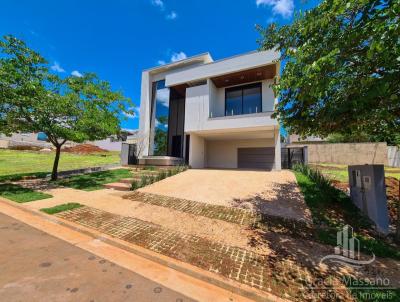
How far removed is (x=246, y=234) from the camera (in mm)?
4516

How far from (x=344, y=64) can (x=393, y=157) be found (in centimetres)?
2060

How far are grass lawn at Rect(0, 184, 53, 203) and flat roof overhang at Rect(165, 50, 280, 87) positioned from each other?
12282 mm

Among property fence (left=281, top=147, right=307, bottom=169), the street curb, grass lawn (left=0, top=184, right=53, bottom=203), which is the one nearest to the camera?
the street curb

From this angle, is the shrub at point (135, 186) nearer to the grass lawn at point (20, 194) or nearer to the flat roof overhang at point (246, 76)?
the grass lawn at point (20, 194)

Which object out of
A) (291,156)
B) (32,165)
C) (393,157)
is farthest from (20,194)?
(393,157)

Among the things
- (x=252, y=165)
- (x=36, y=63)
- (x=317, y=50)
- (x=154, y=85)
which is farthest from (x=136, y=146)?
(x=317, y=50)

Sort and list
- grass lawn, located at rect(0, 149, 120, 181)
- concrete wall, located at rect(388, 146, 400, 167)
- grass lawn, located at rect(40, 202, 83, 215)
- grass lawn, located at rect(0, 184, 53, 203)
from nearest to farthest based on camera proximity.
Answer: grass lawn, located at rect(40, 202, 83, 215)
grass lawn, located at rect(0, 184, 53, 203)
grass lawn, located at rect(0, 149, 120, 181)
concrete wall, located at rect(388, 146, 400, 167)

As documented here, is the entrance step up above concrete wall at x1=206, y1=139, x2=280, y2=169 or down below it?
below

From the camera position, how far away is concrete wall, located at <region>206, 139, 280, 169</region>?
17.8m

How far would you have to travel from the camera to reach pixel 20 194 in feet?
25.0

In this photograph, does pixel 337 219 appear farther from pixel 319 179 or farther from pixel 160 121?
pixel 160 121

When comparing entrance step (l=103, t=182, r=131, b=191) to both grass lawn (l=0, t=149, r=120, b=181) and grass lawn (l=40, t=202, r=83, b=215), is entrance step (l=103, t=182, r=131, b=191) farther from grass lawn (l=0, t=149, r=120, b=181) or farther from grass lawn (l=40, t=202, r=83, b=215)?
grass lawn (l=0, t=149, r=120, b=181)

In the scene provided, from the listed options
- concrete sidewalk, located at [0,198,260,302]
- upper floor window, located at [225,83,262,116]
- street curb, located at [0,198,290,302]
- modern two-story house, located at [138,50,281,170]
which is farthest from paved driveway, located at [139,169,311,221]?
upper floor window, located at [225,83,262,116]

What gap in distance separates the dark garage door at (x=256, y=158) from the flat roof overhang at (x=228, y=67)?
6.89 m
